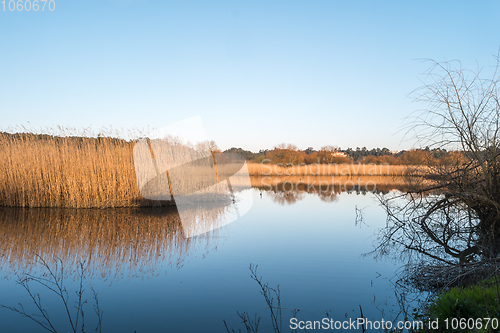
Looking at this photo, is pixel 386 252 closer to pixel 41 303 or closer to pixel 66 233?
pixel 41 303

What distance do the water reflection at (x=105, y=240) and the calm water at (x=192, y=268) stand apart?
20 mm

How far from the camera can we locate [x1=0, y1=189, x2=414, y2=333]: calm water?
3.44 meters

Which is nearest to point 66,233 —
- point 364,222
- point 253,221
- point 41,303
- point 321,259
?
point 41,303

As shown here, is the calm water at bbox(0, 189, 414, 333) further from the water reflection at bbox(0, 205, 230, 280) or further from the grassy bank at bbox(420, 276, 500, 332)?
the grassy bank at bbox(420, 276, 500, 332)

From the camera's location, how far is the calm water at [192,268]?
3439 millimetres

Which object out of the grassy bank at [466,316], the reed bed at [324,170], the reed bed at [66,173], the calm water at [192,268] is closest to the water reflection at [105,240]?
the calm water at [192,268]

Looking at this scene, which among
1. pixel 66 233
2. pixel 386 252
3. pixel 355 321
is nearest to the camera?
pixel 355 321

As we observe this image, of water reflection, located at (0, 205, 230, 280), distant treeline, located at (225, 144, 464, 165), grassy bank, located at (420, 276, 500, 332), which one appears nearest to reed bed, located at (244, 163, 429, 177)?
distant treeline, located at (225, 144, 464, 165)

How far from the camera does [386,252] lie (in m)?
5.79

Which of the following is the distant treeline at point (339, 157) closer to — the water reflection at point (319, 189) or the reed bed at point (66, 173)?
the water reflection at point (319, 189)

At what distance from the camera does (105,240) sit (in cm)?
625

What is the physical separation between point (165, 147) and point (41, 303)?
805 cm

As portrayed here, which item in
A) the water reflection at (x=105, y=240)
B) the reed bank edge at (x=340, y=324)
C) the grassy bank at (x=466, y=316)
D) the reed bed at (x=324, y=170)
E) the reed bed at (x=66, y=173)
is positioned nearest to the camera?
the grassy bank at (x=466, y=316)

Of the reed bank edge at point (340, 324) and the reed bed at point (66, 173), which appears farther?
the reed bed at point (66, 173)
